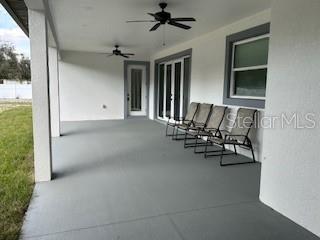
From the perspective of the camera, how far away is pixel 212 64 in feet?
19.8

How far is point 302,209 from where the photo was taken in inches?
93.5

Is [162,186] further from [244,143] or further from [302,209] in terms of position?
[244,143]

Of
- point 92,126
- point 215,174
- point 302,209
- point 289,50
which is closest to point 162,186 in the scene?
point 215,174

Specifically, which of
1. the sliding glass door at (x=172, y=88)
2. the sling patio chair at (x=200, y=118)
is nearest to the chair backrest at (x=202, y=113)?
the sling patio chair at (x=200, y=118)

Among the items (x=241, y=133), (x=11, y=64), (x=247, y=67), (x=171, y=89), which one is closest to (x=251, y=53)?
(x=247, y=67)

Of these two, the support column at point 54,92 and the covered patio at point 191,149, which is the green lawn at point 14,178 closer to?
the covered patio at point 191,149

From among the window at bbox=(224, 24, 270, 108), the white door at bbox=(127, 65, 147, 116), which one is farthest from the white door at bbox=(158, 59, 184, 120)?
the window at bbox=(224, 24, 270, 108)

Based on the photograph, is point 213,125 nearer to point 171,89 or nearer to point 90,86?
point 171,89

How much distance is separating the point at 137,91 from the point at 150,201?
7.94 meters

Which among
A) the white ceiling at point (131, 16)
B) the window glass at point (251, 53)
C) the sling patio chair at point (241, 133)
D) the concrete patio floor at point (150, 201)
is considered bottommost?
the concrete patio floor at point (150, 201)

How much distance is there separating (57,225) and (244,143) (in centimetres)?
337

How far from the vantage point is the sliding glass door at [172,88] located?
25.1 ft

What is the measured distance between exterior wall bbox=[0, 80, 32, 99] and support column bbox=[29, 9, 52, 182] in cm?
1102

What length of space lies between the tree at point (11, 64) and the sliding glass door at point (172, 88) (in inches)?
263
